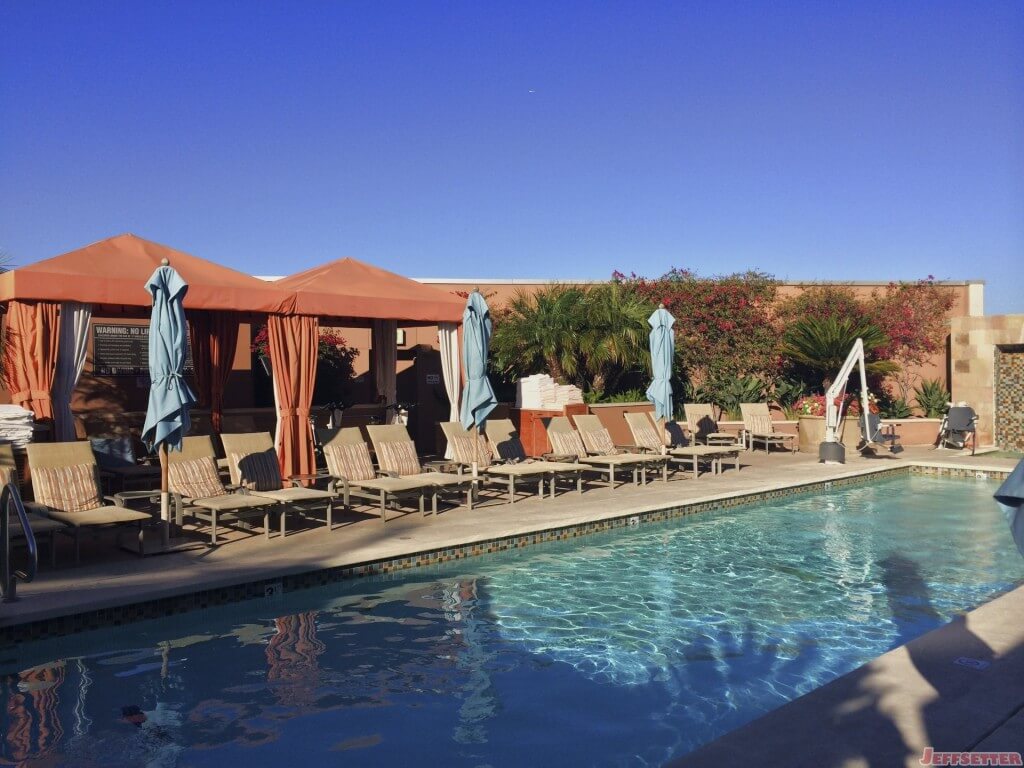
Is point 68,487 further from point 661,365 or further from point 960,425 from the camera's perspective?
point 960,425

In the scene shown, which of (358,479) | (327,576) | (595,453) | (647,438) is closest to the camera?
(327,576)

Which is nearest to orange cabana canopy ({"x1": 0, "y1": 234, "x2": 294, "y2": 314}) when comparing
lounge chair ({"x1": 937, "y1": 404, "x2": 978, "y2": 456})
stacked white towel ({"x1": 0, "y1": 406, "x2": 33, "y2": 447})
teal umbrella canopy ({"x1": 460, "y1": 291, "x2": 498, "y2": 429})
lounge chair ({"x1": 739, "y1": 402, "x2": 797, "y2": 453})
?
stacked white towel ({"x1": 0, "y1": 406, "x2": 33, "y2": 447})

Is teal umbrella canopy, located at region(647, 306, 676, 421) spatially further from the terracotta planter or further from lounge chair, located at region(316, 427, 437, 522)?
the terracotta planter

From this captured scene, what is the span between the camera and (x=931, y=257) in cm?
1964

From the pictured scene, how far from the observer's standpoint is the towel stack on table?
1392 cm

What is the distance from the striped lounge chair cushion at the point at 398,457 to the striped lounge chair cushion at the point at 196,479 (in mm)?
2012

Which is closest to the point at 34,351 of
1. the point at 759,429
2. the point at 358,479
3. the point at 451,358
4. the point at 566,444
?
the point at 358,479

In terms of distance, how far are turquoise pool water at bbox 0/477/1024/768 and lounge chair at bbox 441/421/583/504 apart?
6.40 feet

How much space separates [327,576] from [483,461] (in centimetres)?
432

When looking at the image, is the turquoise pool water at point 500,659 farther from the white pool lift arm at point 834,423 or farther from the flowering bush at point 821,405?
the flowering bush at point 821,405

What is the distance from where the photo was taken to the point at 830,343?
676 inches

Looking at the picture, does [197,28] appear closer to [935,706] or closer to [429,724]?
[429,724]

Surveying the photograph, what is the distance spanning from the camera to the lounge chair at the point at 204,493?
768 cm

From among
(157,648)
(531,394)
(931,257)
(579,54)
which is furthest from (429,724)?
(931,257)
